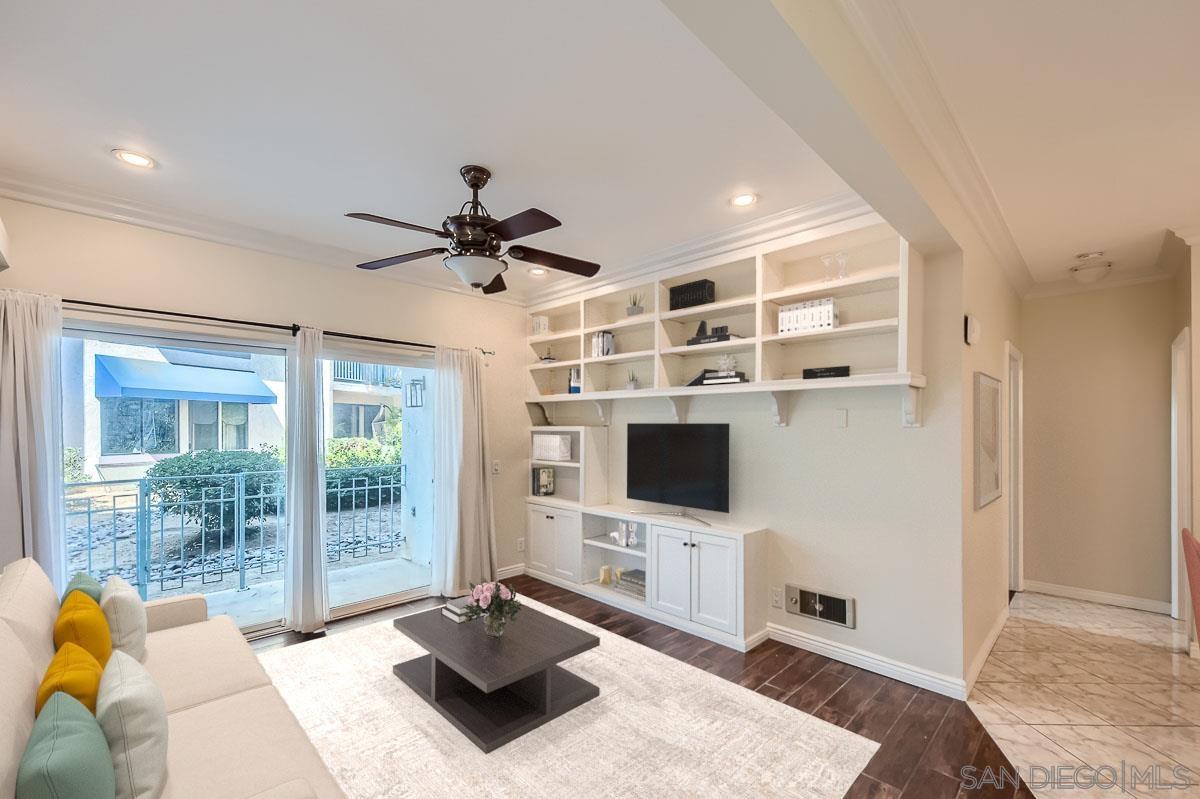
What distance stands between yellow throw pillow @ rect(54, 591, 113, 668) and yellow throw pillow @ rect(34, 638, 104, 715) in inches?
9.7

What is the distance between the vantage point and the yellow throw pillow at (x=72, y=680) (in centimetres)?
146

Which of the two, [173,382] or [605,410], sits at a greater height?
[173,382]

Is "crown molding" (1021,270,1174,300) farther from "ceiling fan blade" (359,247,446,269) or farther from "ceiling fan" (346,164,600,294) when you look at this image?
"ceiling fan blade" (359,247,446,269)

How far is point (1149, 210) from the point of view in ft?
9.87

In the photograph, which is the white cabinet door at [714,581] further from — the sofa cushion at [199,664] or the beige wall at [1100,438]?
the beige wall at [1100,438]

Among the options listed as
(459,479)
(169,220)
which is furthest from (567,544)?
(169,220)

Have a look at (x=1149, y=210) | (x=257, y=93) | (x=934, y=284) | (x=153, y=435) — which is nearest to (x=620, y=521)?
(x=934, y=284)

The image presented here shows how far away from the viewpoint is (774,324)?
354 centimetres

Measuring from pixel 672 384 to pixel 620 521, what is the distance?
1233 millimetres

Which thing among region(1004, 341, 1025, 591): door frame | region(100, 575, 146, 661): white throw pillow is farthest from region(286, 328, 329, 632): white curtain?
region(1004, 341, 1025, 591): door frame

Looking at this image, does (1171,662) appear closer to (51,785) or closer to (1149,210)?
(1149,210)

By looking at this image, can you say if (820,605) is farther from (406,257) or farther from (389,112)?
(389,112)

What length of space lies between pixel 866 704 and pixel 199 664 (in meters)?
3.16

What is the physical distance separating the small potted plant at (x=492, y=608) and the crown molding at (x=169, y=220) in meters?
2.74
